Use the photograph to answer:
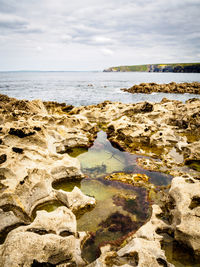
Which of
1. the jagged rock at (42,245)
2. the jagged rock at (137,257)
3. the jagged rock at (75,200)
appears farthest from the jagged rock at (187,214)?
the jagged rock at (75,200)

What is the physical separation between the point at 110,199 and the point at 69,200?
1888 mm

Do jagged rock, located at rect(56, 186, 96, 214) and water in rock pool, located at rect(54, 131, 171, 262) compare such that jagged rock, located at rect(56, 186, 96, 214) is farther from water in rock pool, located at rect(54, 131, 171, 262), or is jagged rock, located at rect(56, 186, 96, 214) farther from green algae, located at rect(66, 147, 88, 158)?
green algae, located at rect(66, 147, 88, 158)

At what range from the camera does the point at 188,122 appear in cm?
1678

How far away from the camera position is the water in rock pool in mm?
6242

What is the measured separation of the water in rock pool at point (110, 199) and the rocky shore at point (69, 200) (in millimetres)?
371

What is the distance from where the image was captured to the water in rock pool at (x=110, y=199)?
20.5 ft

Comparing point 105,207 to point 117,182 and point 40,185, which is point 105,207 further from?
point 40,185

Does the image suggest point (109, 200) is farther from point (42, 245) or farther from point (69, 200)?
point (42, 245)

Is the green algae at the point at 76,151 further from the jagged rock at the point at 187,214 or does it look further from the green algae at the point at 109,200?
the jagged rock at the point at 187,214

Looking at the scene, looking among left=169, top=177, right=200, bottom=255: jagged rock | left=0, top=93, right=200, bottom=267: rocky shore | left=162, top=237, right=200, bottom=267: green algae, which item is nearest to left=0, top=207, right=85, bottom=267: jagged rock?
left=0, top=93, right=200, bottom=267: rocky shore

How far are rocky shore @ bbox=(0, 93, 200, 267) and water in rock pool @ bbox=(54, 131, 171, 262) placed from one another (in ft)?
1.22

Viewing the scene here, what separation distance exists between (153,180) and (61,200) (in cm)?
481

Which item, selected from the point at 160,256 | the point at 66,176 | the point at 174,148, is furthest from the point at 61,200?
the point at 174,148

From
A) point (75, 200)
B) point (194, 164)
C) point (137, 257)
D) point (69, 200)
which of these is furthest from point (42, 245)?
point (194, 164)
